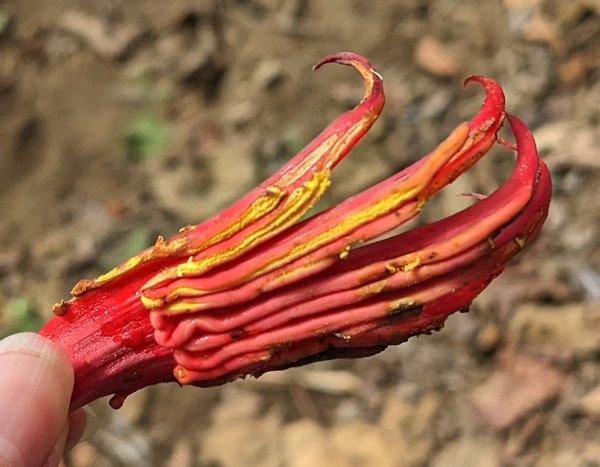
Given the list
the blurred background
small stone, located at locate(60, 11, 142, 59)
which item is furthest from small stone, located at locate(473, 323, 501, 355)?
small stone, located at locate(60, 11, 142, 59)

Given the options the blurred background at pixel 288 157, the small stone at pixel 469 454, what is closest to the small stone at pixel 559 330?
the blurred background at pixel 288 157

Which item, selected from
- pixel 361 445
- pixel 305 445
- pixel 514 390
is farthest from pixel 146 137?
pixel 514 390

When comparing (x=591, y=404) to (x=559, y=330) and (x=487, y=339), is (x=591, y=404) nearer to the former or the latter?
(x=559, y=330)

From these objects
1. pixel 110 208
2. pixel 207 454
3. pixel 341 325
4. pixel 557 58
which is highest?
pixel 341 325

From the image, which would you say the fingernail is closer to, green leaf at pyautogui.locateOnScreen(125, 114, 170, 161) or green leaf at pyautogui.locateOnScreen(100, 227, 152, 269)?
green leaf at pyautogui.locateOnScreen(100, 227, 152, 269)

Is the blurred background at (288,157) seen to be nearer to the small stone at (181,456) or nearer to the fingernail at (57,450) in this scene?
the small stone at (181,456)

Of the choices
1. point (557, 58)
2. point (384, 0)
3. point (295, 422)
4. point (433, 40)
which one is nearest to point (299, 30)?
point (384, 0)

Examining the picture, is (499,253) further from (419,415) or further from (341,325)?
(419,415)
